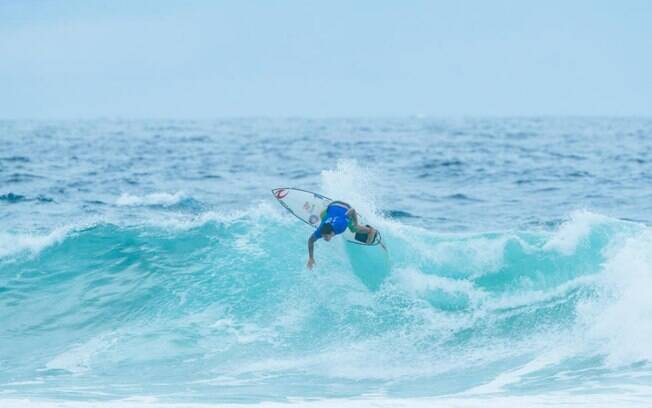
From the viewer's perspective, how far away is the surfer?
12406 millimetres

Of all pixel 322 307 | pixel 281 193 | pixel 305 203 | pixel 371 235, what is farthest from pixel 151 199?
pixel 322 307

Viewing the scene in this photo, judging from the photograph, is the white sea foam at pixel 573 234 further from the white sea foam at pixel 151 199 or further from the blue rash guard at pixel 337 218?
the white sea foam at pixel 151 199

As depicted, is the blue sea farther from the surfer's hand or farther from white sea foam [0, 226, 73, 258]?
the surfer's hand

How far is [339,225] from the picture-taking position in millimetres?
12789

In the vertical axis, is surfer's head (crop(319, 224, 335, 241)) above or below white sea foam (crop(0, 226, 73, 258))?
above

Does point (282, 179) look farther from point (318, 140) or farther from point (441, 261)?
point (318, 140)

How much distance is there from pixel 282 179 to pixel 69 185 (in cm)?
619

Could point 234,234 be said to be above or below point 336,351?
Answer: above

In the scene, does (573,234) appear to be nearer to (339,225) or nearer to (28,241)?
(339,225)

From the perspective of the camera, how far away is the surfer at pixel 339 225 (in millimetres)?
12406

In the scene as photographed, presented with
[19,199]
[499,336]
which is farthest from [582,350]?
[19,199]

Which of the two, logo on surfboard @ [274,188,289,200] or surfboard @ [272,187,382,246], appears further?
logo on surfboard @ [274,188,289,200]

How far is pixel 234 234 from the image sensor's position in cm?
1524

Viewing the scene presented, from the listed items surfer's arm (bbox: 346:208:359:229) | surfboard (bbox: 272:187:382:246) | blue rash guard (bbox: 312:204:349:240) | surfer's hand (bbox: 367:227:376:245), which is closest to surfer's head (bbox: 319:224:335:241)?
blue rash guard (bbox: 312:204:349:240)
